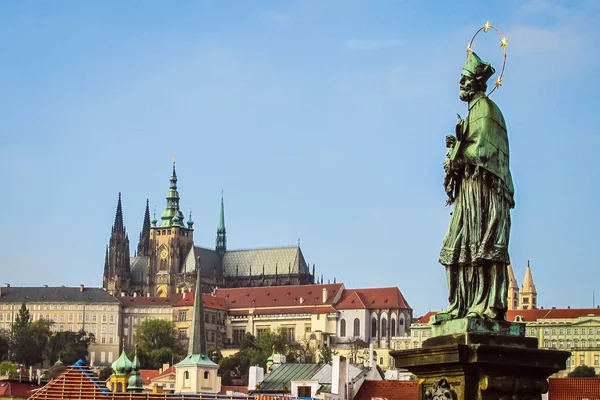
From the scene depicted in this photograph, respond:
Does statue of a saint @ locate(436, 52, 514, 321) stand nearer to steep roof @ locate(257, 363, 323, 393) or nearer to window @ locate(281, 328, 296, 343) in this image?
steep roof @ locate(257, 363, 323, 393)

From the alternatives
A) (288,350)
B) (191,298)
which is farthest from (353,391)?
(191,298)

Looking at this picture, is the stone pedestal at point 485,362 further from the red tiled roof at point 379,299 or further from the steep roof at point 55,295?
the steep roof at point 55,295

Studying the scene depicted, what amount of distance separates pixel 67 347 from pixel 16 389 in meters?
105

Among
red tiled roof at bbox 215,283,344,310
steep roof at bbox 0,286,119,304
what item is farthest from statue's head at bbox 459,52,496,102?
steep roof at bbox 0,286,119,304

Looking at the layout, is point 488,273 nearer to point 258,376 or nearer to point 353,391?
point 353,391

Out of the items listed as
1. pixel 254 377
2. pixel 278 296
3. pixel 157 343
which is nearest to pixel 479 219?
pixel 254 377

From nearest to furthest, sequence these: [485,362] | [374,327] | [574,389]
→ [485,362] < [574,389] < [374,327]

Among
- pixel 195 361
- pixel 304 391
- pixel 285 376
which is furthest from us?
pixel 195 361

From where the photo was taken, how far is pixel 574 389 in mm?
31312

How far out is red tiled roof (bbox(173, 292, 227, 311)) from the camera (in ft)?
611

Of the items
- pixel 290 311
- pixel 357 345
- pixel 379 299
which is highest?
pixel 379 299

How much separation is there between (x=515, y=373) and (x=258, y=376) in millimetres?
43979

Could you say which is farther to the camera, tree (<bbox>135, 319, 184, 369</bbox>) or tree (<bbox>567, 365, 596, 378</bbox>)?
tree (<bbox>135, 319, 184, 369</bbox>)

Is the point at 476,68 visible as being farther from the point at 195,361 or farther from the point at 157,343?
the point at 157,343
